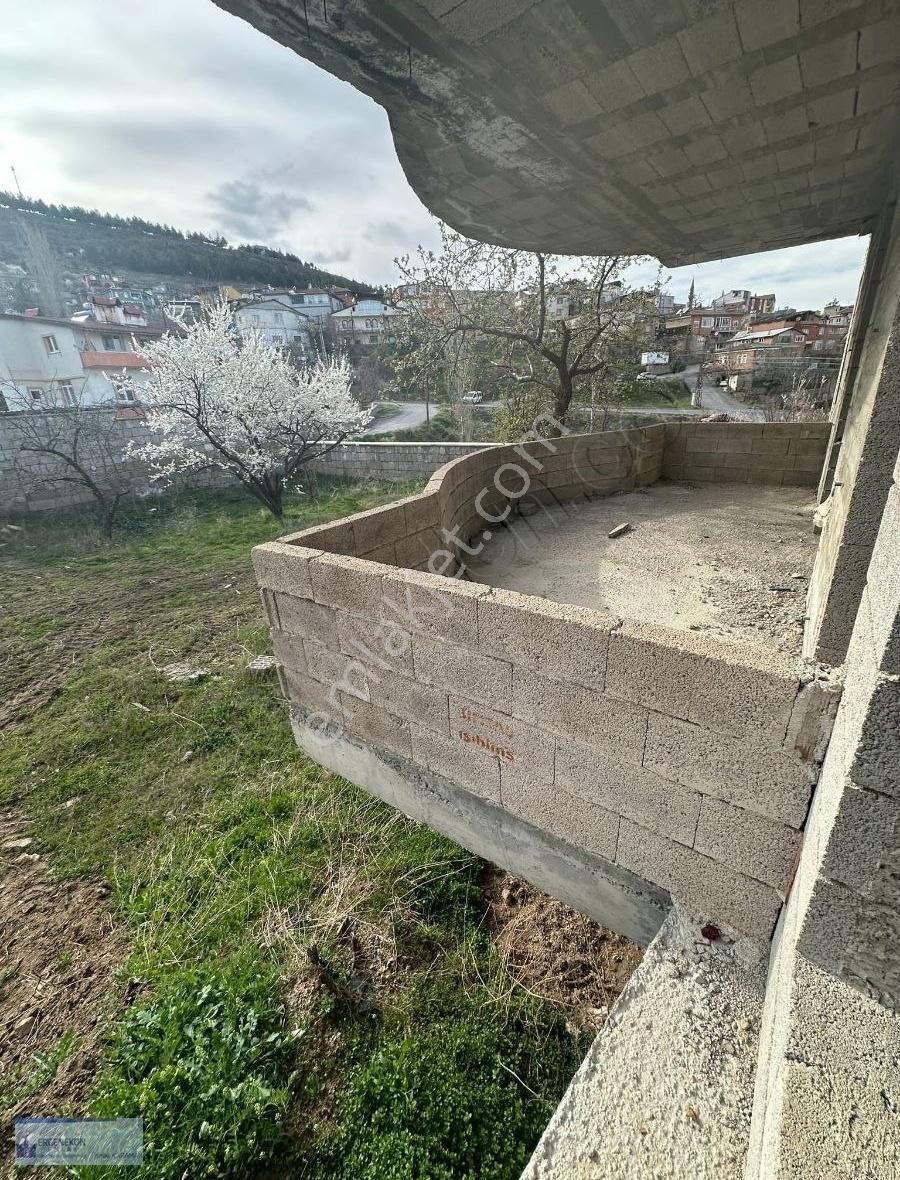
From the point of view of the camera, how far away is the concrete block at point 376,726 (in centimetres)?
277

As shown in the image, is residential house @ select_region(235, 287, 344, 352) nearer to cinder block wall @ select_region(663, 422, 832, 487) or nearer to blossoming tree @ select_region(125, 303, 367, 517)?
blossoming tree @ select_region(125, 303, 367, 517)

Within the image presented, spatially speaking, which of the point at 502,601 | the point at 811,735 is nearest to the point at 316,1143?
the point at 502,601

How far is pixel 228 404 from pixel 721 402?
25260mm

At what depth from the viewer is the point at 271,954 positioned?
8.21 feet

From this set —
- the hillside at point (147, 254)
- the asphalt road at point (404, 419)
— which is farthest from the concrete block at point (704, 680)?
the hillside at point (147, 254)

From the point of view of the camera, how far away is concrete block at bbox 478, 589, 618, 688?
6.01 feet

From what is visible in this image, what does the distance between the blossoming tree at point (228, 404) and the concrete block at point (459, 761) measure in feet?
32.3

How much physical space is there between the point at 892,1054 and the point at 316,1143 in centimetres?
202

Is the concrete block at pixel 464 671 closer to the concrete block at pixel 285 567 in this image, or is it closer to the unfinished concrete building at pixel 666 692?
the unfinished concrete building at pixel 666 692

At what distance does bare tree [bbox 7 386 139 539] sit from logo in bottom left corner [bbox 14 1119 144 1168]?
1103cm

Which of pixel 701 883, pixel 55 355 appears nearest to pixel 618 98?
pixel 701 883

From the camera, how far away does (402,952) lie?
98.5 inches

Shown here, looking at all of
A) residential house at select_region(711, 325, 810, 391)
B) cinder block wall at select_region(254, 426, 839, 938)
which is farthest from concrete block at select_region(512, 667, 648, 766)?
residential house at select_region(711, 325, 810, 391)

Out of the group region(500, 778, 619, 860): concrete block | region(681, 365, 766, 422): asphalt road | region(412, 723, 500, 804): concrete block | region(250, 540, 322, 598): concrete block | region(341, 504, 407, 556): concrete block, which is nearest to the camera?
region(500, 778, 619, 860): concrete block
